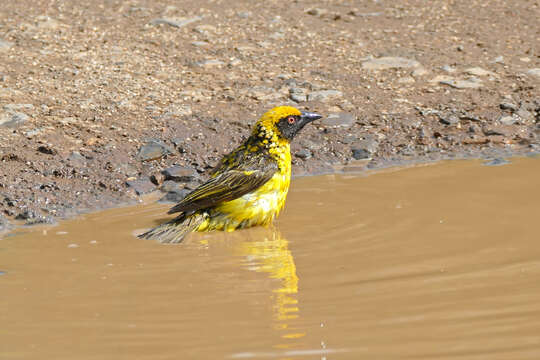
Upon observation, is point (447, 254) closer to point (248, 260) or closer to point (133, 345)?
point (248, 260)

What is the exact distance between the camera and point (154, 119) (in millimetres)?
8680

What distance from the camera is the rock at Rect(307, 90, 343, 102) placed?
9.23m

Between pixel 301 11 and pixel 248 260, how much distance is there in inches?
243

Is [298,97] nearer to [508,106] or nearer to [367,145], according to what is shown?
[367,145]

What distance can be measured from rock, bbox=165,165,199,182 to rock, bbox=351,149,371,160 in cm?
144

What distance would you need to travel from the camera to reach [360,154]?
8305mm

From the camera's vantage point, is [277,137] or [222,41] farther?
[222,41]

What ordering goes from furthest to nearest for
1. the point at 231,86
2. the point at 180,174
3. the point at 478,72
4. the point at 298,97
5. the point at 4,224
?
the point at 478,72, the point at 231,86, the point at 298,97, the point at 180,174, the point at 4,224

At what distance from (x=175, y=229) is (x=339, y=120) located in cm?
290

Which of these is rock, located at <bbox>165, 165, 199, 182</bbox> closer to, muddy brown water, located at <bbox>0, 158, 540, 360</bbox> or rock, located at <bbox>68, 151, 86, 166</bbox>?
muddy brown water, located at <bbox>0, 158, 540, 360</bbox>

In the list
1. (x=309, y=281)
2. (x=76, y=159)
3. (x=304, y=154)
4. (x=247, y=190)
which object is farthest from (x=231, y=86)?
(x=309, y=281)

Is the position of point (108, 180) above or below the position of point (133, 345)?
below

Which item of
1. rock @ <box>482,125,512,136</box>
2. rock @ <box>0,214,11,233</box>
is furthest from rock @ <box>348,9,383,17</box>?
rock @ <box>0,214,11,233</box>

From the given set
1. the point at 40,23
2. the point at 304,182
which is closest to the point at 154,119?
the point at 304,182
